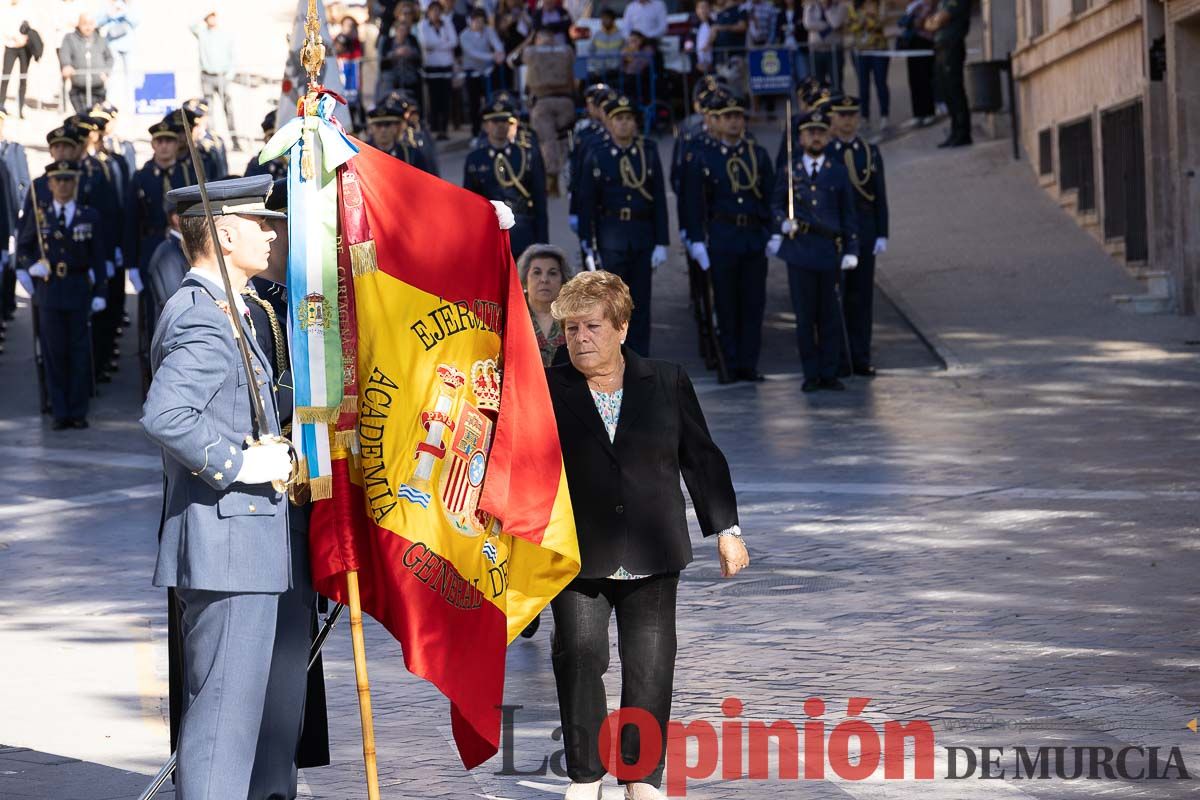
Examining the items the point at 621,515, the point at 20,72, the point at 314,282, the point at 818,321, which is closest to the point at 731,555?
the point at 621,515

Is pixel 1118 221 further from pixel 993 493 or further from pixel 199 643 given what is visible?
pixel 199 643

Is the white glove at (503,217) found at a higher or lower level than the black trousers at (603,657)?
higher

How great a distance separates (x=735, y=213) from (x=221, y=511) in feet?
38.4

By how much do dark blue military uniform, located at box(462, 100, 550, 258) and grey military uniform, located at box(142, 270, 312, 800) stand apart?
1186 centimetres

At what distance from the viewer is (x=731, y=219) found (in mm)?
16469

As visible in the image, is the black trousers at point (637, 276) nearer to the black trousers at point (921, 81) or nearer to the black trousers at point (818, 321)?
the black trousers at point (818, 321)

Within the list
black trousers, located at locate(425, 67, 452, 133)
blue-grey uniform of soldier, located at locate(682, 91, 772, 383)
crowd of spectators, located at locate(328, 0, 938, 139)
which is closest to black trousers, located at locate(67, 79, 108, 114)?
crowd of spectators, located at locate(328, 0, 938, 139)

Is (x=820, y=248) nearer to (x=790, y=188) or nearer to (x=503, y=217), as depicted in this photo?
(x=790, y=188)

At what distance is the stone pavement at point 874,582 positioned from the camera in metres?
6.58

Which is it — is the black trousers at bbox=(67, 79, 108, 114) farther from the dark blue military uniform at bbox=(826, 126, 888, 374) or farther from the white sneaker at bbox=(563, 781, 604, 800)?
the white sneaker at bbox=(563, 781, 604, 800)

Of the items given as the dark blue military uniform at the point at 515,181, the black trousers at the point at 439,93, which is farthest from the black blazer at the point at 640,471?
the black trousers at the point at 439,93

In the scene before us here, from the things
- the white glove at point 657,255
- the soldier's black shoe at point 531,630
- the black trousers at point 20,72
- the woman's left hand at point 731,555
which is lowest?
the soldier's black shoe at point 531,630

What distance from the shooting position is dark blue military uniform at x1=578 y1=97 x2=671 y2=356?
16656 mm

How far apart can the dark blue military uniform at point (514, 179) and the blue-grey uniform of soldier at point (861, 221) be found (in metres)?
2.61
